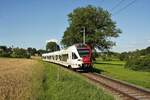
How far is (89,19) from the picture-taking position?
7275 cm

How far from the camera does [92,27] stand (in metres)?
70.9

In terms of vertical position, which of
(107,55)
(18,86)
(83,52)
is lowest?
(18,86)

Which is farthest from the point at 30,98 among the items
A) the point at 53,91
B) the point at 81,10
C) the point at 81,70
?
the point at 81,10

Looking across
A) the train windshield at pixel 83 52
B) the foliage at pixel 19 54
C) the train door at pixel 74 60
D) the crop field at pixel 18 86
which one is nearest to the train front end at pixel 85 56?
the train windshield at pixel 83 52

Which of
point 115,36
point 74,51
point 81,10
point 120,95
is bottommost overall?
point 120,95

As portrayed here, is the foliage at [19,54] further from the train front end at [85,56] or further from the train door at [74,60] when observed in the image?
the train front end at [85,56]

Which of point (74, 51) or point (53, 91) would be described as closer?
point (53, 91)

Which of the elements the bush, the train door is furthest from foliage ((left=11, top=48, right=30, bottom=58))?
the train door

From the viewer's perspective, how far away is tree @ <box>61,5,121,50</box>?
70000mm

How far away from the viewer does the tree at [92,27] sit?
70000mm

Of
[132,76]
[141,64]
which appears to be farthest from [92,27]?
[132,76]

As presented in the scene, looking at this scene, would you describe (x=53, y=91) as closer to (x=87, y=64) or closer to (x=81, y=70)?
(x=87, y=64)

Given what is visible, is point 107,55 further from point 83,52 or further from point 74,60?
point 83,52

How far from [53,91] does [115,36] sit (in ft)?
180
